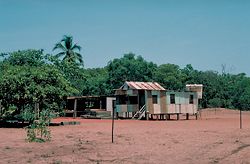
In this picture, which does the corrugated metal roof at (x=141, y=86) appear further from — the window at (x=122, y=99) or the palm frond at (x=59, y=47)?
→ the palm frond at (x=59, y=47)

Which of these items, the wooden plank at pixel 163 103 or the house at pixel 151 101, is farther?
the wooden plank at pixel 163 103

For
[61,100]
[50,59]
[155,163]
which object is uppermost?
[50,59]

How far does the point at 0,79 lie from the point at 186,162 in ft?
62.0

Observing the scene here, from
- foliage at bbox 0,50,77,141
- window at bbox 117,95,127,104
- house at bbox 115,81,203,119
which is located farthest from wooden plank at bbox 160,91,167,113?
foliage at bbox 0,50,77,141

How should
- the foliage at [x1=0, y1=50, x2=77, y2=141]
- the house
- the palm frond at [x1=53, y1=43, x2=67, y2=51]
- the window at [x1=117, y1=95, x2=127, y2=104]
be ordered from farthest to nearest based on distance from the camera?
the palm frond at [x1=53, y1=43, x2=67, y2=51]
the window at [x1=117, y1=95, x2=127, y2=104]
the house
the foliage at [x1=0, y1=50, x2=77, y2=141]

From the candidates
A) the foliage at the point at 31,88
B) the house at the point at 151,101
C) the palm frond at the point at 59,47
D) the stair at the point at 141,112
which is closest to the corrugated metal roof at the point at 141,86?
the house at the point at 151,101

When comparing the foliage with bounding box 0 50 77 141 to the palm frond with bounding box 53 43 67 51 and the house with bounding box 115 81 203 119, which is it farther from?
the palm frond with bounding box 53 43 67 51

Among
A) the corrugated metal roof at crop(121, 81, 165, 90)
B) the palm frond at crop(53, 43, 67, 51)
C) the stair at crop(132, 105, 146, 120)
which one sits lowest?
the stair at crop(132, 105, 146, 120)

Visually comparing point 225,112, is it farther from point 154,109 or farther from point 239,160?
point 239,160

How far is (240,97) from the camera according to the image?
75562 millimetres

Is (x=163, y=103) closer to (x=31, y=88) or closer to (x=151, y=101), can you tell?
(x=151, y=101)

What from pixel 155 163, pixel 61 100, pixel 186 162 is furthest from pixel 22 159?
pixel 61 100

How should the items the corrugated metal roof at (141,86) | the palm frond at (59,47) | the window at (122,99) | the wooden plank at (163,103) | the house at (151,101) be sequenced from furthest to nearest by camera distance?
the palm frond at (59,47), the window at (122,99), the corrugated metal roof at (141,86), the wooden plank at (163,103), the house at (151,101)

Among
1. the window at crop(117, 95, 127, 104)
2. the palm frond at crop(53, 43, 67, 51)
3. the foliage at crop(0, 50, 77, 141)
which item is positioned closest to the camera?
→ the foliage at crop(0, 50, 77, 141)
